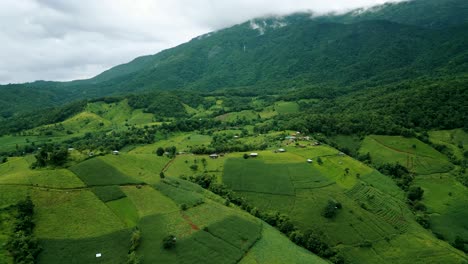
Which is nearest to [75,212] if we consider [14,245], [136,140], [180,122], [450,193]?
[14,245]

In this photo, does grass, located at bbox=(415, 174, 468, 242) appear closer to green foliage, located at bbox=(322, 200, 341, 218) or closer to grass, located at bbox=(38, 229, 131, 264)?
green foliage, located at bbox=(322, 200, 341, 218)

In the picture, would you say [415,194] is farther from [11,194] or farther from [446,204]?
[11,194]

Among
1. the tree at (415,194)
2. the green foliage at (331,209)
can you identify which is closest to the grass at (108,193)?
the green foliage at (331,209)

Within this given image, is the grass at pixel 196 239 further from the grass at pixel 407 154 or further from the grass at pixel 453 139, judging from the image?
the grass at pixel 453 139

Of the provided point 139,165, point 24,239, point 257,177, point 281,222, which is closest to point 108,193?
point 24,239

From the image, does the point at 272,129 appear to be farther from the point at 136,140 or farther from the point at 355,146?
the point at 136,140

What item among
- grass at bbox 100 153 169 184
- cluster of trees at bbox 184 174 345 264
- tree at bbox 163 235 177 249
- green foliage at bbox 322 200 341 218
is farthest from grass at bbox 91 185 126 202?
green foliage at bbox 322 200 341 218

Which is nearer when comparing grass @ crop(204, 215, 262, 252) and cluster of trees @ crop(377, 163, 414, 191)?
grass @ crop(204, 215, 262, 252)
